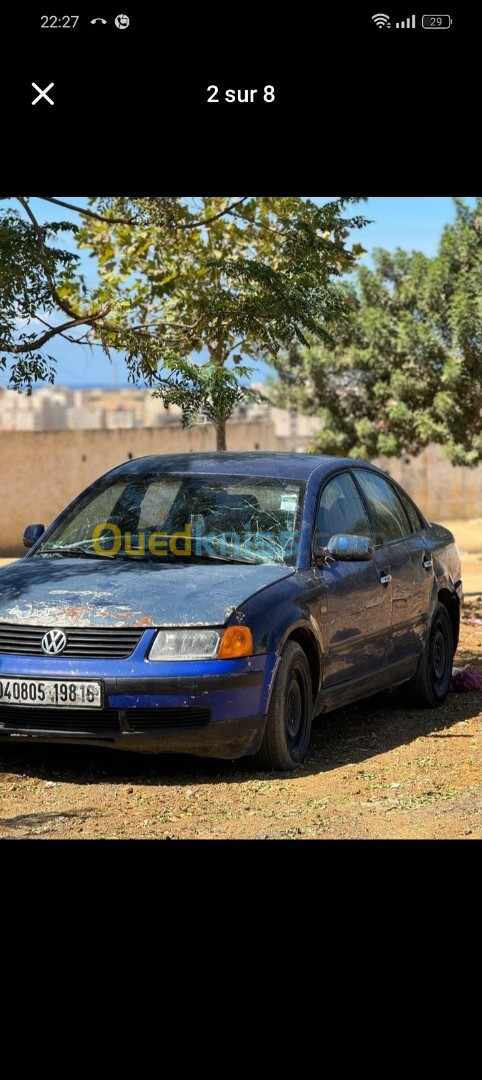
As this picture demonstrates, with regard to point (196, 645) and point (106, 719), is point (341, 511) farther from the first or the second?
point (106, 719)

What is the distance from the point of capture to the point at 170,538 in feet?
24.7

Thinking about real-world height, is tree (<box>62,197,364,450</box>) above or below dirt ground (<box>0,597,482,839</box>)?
above

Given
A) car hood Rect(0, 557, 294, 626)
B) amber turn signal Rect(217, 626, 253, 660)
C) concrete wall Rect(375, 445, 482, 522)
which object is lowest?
concrete wall Rect(375, 445, 482, 522)


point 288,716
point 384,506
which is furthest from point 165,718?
point 384,506

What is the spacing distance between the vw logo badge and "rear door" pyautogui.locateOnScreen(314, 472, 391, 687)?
1.40 m

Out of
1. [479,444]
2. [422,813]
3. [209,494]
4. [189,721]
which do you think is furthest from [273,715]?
[479,444]

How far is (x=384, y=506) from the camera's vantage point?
8812 millimetres

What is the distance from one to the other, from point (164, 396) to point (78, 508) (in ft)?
2.93

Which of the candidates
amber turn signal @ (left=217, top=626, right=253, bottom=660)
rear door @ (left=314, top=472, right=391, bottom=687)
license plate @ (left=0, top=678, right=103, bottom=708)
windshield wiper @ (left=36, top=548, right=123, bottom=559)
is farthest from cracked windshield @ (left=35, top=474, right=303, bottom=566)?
license plate @ (left=0, top=678, right=103, bottom=708)

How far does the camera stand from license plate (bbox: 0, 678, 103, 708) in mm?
6438

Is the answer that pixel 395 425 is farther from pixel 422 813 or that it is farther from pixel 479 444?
pixel 422 813

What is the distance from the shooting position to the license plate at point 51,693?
6438 mm
